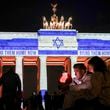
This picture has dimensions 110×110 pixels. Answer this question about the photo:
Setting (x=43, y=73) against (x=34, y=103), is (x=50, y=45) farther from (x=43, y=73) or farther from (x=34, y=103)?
(x=34, y=103)

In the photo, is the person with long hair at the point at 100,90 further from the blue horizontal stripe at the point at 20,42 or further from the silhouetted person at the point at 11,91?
the blue horizontal stripe at the point at 20,42

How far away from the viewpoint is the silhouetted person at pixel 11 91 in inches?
359

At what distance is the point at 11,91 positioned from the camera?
30.3 feet

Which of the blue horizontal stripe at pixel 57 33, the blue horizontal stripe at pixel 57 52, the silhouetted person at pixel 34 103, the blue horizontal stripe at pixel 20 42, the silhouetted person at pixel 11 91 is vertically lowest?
the silhouetted person at pixel 34 103

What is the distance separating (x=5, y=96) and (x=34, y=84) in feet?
90.4

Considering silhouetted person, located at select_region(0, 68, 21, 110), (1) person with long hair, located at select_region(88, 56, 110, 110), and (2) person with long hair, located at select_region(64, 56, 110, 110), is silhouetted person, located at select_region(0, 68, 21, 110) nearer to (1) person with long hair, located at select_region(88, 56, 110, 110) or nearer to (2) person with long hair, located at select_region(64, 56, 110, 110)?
(2) person with long hair, located at select_region(64, 56, 110, 110)

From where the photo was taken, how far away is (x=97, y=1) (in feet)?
113

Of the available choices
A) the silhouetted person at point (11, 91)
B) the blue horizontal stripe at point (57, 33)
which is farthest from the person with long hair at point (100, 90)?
the blue horizontal stripe at point (57, 33)

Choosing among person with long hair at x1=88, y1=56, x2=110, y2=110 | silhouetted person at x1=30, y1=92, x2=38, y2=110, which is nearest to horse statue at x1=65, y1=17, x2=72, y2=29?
silhouetted person at x1=30, y1=92, x2=38, y2=110

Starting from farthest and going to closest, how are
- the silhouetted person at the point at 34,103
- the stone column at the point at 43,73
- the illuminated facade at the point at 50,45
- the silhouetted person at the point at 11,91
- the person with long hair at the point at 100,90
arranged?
the stone column at the point at 43,73 < the illuminated facade at the point at 50,45 < the silhouetted person at the point at 34,103 < the silhouetted person at the point at 11,91 < the person with long hair at the point at 100,90

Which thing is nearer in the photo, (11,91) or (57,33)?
(11,91)

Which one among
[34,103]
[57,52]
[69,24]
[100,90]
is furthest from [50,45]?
[100,90]

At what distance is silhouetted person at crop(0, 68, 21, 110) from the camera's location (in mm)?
9117

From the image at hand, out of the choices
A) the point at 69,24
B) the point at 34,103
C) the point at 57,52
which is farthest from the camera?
the point at 69,24
